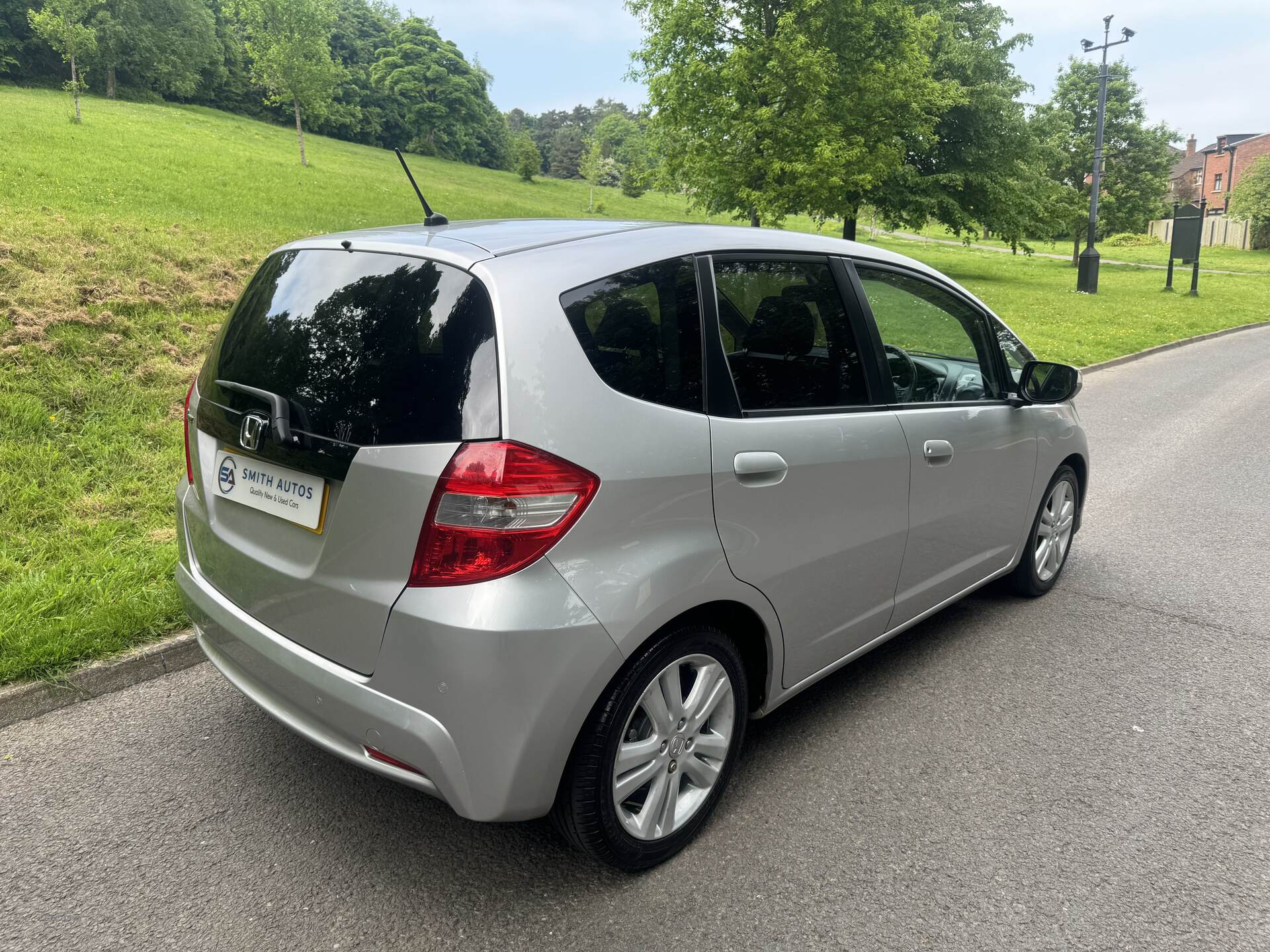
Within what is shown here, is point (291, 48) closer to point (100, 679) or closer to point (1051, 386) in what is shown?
point (100, 679)

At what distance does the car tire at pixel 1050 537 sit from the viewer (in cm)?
431

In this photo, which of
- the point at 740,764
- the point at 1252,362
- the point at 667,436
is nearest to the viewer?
the point at 667,436

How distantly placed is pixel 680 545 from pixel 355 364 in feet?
3.12

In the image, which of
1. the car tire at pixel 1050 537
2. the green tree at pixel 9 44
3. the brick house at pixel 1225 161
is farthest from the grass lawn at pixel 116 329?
the brick house at pixel 1225 161

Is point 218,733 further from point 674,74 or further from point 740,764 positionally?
point 674,74

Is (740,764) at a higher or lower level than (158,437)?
lower

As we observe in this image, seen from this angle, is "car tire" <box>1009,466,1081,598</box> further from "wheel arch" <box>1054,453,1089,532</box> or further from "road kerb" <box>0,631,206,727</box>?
"road kerb" <box>0,631,206,727</box>

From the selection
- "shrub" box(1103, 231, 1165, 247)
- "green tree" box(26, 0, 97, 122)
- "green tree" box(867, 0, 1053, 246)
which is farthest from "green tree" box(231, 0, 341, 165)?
"shrub" box(1103, 231, 1165, 247)

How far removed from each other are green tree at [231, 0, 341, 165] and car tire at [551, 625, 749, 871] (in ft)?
121

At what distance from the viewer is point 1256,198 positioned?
5419cm

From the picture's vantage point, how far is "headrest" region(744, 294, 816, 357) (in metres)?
2.68

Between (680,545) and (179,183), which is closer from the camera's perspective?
(680,545)

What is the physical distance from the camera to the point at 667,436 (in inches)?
89.4

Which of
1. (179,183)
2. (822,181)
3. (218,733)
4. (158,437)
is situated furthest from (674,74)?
(218,733)
